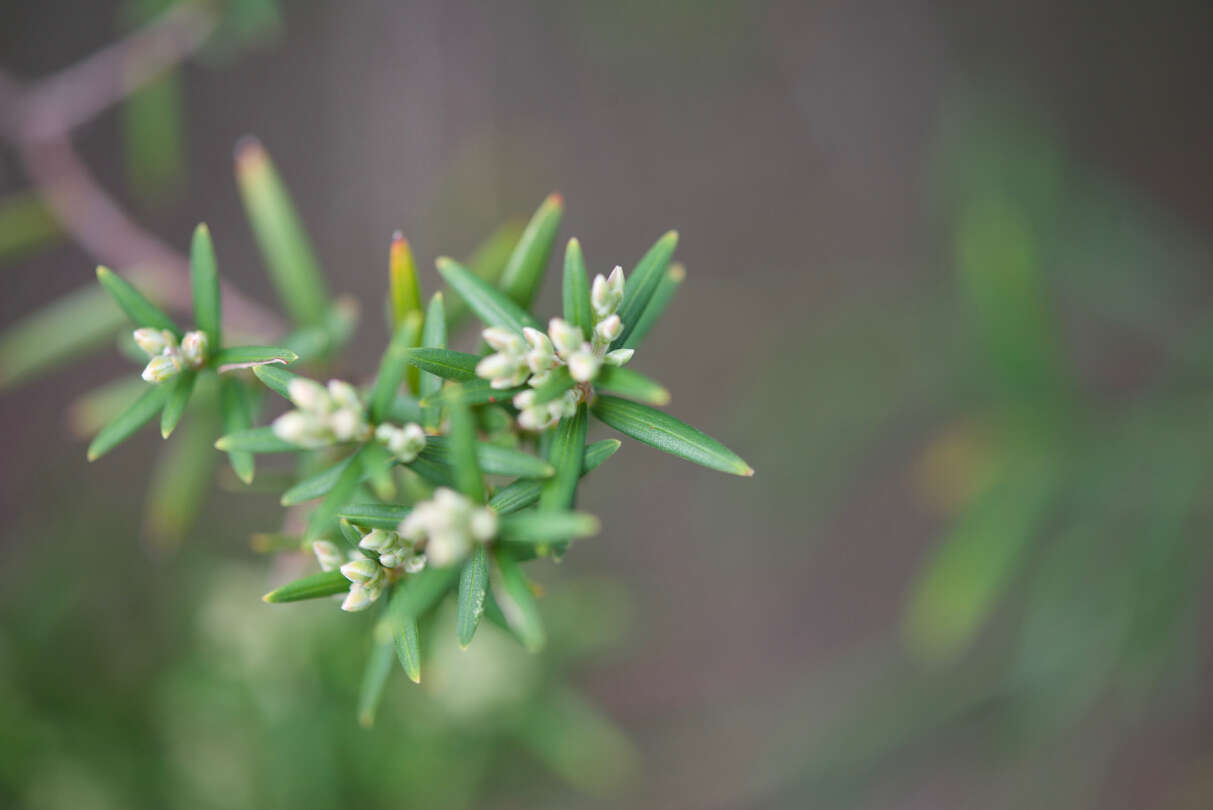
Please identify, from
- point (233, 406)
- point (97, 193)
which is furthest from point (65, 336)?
point (233, 406)

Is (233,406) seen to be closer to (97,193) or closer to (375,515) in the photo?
(375,515)

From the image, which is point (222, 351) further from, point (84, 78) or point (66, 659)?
point (66, 659)

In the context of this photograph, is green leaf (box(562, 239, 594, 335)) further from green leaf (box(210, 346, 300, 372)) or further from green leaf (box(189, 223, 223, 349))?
green leaf (box(189, 223, 223, 349))

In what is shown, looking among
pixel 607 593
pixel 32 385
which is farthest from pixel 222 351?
pixel 32 385

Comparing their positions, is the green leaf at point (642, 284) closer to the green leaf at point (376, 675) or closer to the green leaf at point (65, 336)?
the green leaf at point (376, 675)

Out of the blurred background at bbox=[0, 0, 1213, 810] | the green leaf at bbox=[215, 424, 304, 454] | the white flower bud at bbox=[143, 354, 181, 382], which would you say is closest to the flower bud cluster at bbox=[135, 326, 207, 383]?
the white flower bud at bbox=[143, 354, 181, 382]

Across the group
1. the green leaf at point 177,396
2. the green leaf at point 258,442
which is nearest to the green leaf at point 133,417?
the green leaf at point 177,396

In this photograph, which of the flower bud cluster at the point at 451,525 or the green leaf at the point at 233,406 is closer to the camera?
the flower bud cluster at the point at 451,525
